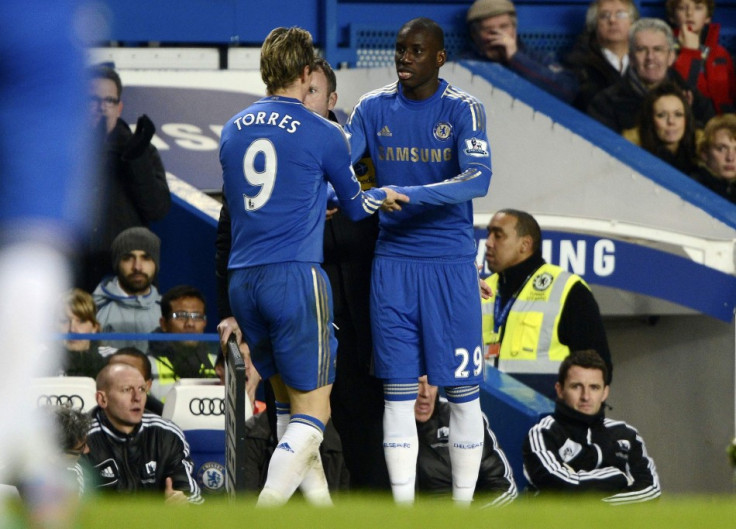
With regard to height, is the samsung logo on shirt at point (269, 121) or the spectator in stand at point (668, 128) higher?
the spectator in stand at point (668, 128)

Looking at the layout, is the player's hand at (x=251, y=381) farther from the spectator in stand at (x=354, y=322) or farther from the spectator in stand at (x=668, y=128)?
the spectator in stand at (x=668, y=128)

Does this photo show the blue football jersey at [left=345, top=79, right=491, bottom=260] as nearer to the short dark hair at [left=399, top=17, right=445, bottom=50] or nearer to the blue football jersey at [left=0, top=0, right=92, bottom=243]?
the short dark hair at [left=399, top=17, right=445, bottom=50]

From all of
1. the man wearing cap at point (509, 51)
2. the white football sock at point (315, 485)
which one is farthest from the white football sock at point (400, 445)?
the man wearing cap at point (509, 51)

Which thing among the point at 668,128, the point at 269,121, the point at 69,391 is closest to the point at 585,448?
the point at 69,391

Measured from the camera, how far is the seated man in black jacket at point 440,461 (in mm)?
6309

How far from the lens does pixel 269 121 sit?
5.10 meters

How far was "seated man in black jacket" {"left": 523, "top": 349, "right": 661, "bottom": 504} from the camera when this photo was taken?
6852 mm

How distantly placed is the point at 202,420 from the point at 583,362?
2.05 metres

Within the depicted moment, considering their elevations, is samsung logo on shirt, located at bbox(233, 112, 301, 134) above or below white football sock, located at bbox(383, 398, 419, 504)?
above

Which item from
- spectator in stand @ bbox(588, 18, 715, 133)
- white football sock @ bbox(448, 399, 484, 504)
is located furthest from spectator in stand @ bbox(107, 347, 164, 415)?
spectator in stand @ bbox(588, 18, 715, 133)

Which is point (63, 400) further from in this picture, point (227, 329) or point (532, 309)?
point (532, 309)

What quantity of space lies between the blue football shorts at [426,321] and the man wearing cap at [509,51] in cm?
507

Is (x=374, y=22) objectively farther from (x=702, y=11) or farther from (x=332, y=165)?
(x=332, y=165)

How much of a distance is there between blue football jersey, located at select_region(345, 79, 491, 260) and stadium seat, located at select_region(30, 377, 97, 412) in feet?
4.94
